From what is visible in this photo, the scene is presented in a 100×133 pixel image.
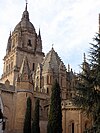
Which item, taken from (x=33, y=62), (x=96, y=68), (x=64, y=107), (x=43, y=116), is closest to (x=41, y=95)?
(x=43, y=116)

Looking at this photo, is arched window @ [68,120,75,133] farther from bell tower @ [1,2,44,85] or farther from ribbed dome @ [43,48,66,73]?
bell tower @ [1,2,44,85]

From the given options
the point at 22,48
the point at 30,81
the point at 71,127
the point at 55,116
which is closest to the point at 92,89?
the point at 55,116

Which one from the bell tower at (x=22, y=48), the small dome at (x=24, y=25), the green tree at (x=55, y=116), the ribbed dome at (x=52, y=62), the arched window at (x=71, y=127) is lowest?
the arched window at (x=71, y=127)

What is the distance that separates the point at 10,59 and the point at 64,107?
3021 cm

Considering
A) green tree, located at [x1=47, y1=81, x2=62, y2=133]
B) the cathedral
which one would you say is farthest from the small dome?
green tree, located at [x1=47, y1=81, x2=62, y2=133]

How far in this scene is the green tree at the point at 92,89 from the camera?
25619mm

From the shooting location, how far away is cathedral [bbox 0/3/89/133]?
47.1m

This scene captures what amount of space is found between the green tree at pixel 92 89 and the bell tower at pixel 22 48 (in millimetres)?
42845

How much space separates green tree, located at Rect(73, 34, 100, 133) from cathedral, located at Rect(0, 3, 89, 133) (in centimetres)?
839

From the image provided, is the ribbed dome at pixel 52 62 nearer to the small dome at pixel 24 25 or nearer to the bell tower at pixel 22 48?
the bell tower at pixel 22 48

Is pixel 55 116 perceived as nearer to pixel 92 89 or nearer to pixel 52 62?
pixel 92 89

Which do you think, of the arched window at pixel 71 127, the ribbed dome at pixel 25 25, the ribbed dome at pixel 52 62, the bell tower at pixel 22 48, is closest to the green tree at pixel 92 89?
the arched window at pixel 71 127

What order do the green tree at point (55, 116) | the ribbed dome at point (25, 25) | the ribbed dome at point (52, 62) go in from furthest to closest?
the ribbed dome at point (25, 25) < the ribbed dome at point (52, 62) < the green tree at point (55, 116)

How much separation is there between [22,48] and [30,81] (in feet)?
70.6
